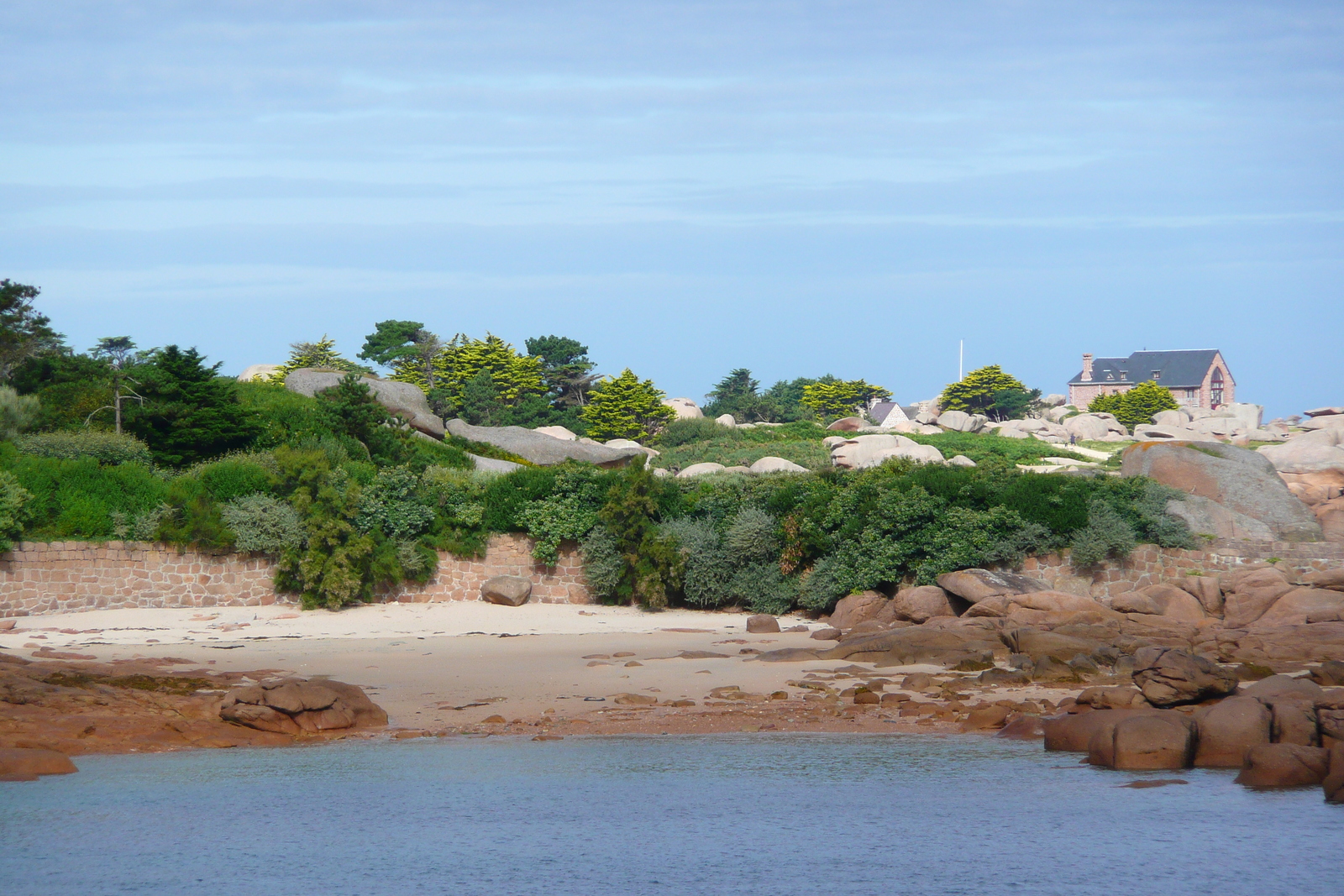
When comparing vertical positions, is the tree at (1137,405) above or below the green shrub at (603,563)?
above

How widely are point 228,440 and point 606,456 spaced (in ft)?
45.7

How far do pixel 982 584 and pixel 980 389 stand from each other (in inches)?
2577

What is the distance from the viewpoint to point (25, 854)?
7.97 metres

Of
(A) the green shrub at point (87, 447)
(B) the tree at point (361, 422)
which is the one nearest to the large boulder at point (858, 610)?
(B) the tree at point (361, 422)

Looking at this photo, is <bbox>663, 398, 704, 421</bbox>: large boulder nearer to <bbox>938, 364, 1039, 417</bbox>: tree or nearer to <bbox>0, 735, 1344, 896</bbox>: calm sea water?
<bbox>938, 364, 1039, 417</bbox>: tree

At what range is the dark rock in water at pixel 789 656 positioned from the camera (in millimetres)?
15578

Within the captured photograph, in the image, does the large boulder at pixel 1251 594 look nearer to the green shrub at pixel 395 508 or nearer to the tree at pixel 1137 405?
the green shrub at pixel 395 508

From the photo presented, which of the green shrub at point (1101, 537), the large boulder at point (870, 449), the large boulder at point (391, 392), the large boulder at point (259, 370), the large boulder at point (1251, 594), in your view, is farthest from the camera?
the large boulder at point (259, 370)

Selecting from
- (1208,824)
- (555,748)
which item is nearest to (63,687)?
(555,748)

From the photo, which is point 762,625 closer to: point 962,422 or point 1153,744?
point 1153,744

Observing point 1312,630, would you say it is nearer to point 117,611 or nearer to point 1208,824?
point 1208,824

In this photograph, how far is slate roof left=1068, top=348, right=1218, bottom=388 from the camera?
86.7 metres

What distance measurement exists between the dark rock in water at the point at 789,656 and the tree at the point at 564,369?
4672 cm

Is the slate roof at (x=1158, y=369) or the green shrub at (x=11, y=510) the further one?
the slate roof at (x=1158, y=369)
